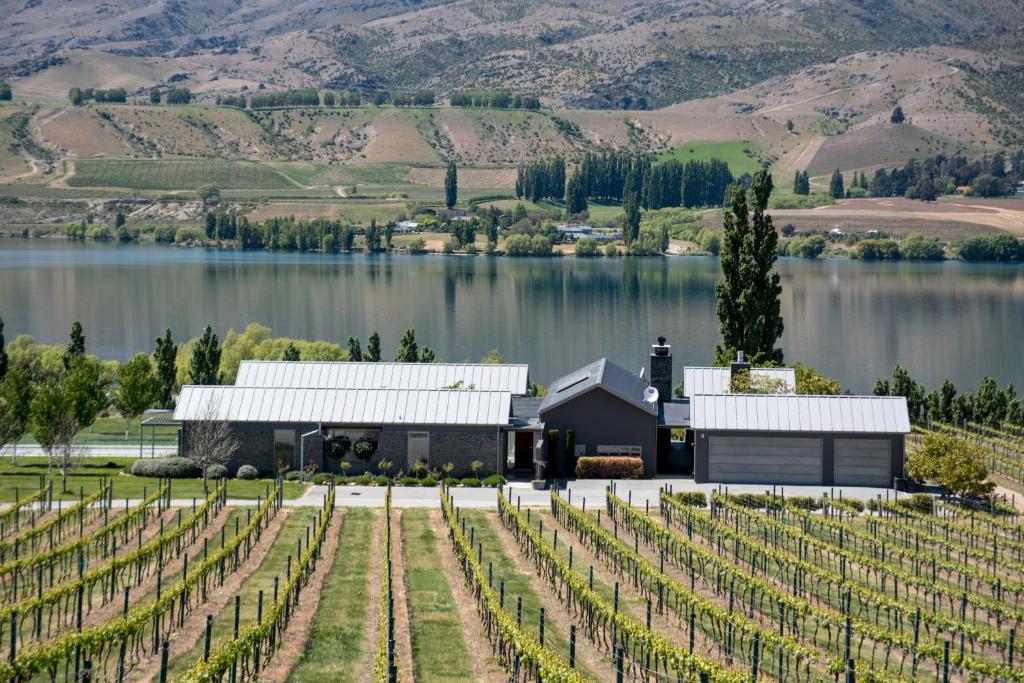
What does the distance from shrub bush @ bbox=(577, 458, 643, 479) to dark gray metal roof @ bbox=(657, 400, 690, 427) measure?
2403 millimetres

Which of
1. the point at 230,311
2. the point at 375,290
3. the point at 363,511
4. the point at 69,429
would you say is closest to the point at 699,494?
the point at 363,511

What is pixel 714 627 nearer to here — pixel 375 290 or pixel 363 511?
pixel 363 511

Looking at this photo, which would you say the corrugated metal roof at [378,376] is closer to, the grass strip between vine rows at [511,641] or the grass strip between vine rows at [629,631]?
the grass strip between vine rows at [629,631]

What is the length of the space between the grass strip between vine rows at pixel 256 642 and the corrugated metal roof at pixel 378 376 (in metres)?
24.9

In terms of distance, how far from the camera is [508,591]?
31047 mm

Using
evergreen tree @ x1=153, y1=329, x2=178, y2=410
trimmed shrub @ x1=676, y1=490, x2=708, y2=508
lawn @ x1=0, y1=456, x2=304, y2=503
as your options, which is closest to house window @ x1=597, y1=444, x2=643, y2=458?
trimmed shrub @ x1=676, y1=490, x2=708, y2=508

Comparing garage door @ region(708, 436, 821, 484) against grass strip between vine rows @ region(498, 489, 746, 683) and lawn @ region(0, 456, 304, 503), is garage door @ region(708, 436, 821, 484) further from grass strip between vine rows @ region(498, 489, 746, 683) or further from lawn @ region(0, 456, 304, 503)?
grass strip between vine rows @ region(498, 489, 746, 683)

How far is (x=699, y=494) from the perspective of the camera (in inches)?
1758

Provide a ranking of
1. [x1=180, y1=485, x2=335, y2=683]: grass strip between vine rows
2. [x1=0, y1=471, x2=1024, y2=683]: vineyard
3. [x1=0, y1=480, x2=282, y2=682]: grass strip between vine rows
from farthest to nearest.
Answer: [x1=0, y1=471, x2=1024, y2=683]: vineyard → [x1=0, y1=480, x2=282, y2=682]: grass strip between vine rows → [x1=180, y1=485, x2=335, y2=683]: grass strip between vine rows

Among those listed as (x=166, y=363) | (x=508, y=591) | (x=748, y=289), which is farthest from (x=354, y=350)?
(x=508, y=591)

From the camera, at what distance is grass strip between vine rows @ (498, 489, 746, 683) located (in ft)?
78.1

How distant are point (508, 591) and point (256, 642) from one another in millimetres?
8363

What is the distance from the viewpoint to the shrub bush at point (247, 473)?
1929 inches

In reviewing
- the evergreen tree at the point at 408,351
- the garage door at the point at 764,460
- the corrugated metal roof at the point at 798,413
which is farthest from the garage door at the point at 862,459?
the evergreen tree at the point at 408,351
